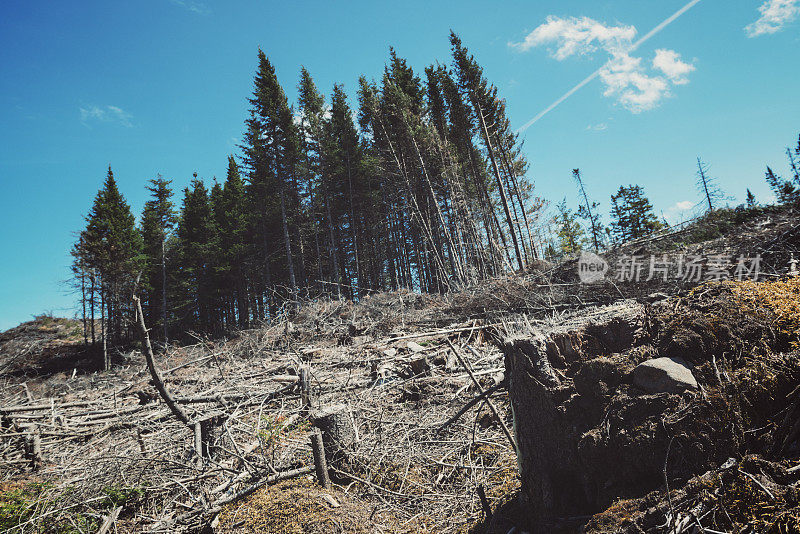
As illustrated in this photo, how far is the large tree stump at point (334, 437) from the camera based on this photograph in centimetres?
317

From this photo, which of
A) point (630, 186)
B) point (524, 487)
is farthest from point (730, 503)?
point (630, 186)

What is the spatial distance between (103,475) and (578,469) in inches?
173

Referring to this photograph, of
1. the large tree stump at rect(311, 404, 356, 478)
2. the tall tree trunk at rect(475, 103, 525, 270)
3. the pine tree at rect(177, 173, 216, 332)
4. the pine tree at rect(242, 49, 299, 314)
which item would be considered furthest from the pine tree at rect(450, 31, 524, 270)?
the pine tree at rect(177, 173, 216, 332)

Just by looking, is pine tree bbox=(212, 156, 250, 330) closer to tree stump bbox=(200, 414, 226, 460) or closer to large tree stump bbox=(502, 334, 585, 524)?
tree stump bbox=(200, 414, 226, 460)

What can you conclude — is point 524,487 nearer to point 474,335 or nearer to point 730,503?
point 730,503

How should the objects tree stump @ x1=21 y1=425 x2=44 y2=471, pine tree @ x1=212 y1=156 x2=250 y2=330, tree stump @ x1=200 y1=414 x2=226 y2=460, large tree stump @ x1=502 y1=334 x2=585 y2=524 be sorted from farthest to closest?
1. pine tree @ x1=212 y1=156 x2=250 y2=330
2. tree stump @ x1=21 y1=425 x2=44 y2=471
3. tree stump @ x1=200 y1=414 x2=226 y2=460
4. large tree stump @ x1=502 y1=334 x2=585 y2=524

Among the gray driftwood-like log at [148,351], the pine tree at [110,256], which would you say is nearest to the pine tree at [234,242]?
the pine tree at [110,256]

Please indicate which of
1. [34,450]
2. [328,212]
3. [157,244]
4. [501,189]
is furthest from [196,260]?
[34,450]

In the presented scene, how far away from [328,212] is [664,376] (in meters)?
23.3

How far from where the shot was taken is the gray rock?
4.93 feet

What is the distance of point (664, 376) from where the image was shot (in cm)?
155

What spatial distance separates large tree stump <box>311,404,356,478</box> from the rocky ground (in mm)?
23

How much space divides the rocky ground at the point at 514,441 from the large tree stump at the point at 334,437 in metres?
0.02

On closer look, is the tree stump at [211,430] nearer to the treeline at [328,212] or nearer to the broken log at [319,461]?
the broken log at [319,461]
